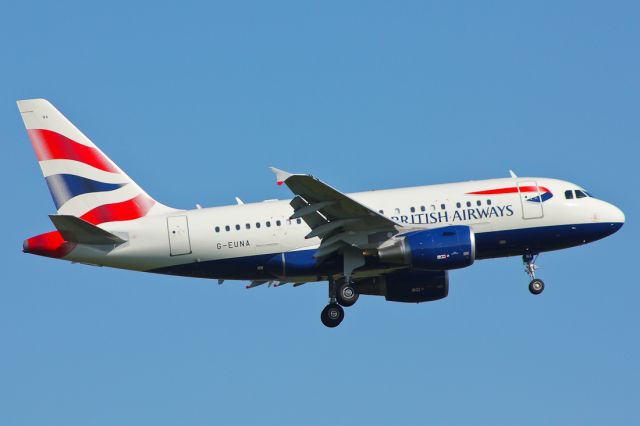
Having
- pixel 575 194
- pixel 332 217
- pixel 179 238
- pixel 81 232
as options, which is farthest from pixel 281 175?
pixel 575 194

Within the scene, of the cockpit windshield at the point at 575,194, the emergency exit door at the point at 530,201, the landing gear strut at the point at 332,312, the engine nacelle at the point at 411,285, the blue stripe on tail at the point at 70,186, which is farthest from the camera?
the engine nacelle at the point at 411,285

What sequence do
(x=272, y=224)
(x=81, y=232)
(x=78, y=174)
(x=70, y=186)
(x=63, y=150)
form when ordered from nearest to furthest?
(x=81, y=232) → (x=272, y=224) → (x=70, y=186) → (x=78, y=174) → (x=63, y=150)

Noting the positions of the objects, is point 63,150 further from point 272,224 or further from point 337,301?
point 337,301

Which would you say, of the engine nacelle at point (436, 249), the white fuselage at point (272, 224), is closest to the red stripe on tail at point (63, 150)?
the white fuselage at point (272, 224)

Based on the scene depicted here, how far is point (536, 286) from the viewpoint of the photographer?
180ft

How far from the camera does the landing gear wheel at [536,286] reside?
54812 millimetres

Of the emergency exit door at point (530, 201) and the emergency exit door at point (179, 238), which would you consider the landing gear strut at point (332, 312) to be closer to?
the emergency exit door at point (179, 238)

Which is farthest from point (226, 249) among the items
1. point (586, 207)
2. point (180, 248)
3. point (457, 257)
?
point (586, 207)

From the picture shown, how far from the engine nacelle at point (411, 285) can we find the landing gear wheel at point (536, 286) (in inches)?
144

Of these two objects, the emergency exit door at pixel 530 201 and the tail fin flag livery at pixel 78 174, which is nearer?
the emergency exit door at pixel 530 201

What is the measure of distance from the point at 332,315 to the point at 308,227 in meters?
4.00

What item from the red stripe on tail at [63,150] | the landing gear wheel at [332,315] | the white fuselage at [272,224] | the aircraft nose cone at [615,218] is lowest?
the landing gear wheel at [332,315]

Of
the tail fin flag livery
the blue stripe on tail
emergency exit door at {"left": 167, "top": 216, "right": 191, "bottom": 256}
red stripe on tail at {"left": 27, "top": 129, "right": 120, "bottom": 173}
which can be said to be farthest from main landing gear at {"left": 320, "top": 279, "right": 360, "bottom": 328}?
red stripe on tail at {"left": 27, "top": 129, "right": 120, "bottom": 173}

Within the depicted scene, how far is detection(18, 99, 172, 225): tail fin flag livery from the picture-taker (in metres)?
53.8
